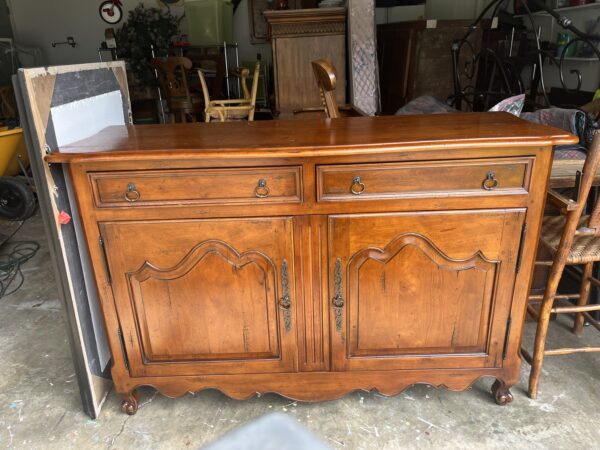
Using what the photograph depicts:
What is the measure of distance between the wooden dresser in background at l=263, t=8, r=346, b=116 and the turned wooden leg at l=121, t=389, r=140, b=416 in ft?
8.44

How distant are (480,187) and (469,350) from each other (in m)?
0.59

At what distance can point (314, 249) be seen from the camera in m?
1.41

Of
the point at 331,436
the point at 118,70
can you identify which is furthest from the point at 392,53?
the point at 331,436

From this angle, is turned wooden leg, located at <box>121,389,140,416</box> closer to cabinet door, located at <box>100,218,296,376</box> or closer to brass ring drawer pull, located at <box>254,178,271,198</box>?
cabinet door, located at <box>100,218,296,376</box>

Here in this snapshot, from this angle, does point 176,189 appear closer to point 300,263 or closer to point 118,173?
point 118,173

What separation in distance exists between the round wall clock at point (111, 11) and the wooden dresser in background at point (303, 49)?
13.8 ft

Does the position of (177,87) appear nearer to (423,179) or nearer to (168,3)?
(168,3)

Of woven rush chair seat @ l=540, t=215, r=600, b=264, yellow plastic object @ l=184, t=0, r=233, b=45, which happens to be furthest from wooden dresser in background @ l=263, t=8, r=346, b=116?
yellow plastic object @ l=184, t=0, r=233, b=45

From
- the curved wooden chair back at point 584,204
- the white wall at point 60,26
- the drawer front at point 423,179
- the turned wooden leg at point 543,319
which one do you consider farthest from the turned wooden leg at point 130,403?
the white wall at point 60,26

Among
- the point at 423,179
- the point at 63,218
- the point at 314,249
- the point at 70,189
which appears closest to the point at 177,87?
the point at 70,189

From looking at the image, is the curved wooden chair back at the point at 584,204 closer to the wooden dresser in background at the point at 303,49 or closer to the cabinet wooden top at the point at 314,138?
the cabinet wooden top at the point at 314,138

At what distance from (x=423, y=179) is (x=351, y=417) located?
2.95ft

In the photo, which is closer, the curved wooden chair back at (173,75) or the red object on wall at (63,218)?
the red object on wall at (63,218)

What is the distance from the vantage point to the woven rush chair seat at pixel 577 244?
157 centimetres
